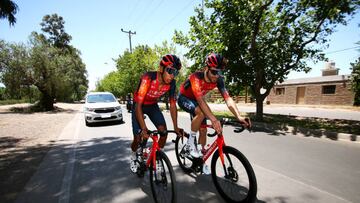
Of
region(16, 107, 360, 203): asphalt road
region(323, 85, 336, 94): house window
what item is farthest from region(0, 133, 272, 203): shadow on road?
region(323, 85, 336, 94): house window

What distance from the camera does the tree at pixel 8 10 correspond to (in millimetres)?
16778

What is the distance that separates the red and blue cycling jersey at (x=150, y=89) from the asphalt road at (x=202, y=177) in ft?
5.18

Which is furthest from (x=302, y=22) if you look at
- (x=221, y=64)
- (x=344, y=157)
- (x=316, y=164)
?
(x=221, y=64)

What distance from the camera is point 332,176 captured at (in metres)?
4.52

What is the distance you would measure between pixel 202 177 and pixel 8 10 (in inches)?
791

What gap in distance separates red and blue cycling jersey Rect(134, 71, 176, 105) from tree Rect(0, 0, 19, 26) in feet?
62.4

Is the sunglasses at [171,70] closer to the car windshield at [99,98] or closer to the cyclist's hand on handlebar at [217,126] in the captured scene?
the cyclist's hand on handlebar at [217,126]

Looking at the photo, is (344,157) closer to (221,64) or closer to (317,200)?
(317,200)

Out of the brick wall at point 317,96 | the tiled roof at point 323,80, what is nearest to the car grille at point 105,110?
the brick wall at point 317,96

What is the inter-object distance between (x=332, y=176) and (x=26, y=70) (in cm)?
2749

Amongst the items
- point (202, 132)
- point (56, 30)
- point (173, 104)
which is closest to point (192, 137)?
point (202, 132)

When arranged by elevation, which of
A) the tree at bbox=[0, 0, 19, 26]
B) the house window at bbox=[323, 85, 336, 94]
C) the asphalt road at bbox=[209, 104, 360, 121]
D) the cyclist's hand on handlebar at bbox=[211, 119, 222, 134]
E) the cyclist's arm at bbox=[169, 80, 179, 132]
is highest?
the tree at bbox=[0, 0, 19, 26]

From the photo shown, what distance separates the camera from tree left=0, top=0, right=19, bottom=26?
16.8 m

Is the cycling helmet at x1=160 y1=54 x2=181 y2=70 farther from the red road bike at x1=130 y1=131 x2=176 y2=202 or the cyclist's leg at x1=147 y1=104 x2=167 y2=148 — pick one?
the red road bike at x1=130 y1=131 x2=176 y2=202
